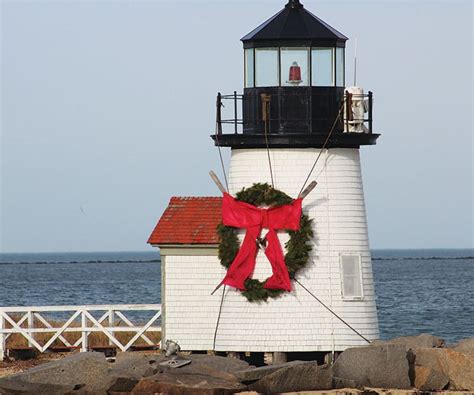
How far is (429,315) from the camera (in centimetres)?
5141

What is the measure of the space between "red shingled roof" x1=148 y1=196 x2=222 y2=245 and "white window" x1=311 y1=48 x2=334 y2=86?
2.99 m

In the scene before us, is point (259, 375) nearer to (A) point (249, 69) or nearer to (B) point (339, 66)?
(A) point (249, 69)

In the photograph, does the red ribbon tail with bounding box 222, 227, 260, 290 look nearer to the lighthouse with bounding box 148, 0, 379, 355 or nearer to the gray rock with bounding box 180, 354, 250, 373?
the lighthouse with bounding box 148, 0, 379, 355

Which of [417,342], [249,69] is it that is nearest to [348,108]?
[249,69]

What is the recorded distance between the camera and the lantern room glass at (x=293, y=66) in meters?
24.9

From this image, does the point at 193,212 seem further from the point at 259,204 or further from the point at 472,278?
the point at 472,278

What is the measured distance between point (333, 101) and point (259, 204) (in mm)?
1970

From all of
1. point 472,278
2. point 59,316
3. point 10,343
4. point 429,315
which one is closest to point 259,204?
point 10,343

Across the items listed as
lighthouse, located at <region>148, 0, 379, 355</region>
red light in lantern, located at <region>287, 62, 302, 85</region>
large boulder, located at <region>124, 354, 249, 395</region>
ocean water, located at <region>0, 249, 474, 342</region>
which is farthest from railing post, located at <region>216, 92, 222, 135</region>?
ocean water, located at <region>0, 249, 474, 342</region>

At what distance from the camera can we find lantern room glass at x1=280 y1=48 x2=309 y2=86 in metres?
24.9

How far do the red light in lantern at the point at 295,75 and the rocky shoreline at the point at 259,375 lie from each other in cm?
425

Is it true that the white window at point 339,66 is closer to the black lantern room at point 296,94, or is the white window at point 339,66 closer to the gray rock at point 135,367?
the black lantern room at point 296,94

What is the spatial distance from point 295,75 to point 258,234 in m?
2.52

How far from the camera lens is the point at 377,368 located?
23453 mm
